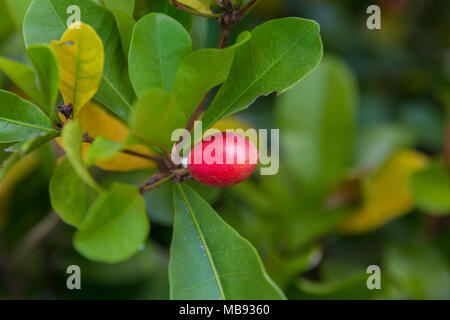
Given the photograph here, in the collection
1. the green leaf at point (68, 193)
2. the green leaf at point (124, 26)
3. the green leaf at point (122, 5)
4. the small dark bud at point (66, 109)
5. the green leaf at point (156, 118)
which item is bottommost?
the green leaf at point (68, 193)

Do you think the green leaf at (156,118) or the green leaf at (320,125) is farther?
the green leaf at (320,125)

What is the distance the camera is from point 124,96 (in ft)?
2.44

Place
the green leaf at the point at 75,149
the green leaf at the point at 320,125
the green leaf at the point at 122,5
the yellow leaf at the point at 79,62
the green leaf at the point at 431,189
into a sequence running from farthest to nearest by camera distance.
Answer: the green leaf at the point at 320,125
the green leaf at the point at 431,189
the green leaf at the point at 122,5
the yellow leaf at the point at 79,62
the green leaf at the point at 75,149

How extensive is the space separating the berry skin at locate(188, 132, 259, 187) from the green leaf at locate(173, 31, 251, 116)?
6 cm

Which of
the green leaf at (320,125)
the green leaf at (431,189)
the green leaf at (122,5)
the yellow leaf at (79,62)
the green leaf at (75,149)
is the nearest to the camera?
the green leaf at (75,149)

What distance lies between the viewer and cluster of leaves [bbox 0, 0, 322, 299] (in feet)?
2.08

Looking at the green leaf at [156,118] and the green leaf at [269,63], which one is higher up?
the green leaf at [269,63]

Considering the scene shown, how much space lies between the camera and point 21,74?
599 millimetres

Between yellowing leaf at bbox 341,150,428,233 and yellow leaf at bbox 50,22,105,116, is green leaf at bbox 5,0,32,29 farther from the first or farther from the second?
yellowing leaf at bbox 341,150,428,233

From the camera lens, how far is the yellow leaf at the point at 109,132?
2.72 feet

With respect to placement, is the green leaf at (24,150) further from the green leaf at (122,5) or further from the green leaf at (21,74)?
the green leaf at (122,5)

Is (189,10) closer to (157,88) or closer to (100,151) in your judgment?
(157,88)

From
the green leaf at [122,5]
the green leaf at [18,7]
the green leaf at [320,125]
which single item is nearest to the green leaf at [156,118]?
the green leaf at [122,5]
